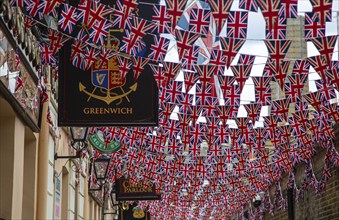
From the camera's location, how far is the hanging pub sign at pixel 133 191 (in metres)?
26.6

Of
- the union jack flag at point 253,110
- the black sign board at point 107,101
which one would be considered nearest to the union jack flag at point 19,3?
Result: the black sign board at point 107,101

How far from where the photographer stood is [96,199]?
84.7 feet

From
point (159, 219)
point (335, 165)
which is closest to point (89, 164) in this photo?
point (335, 165)

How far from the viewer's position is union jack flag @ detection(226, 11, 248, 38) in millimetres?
9445

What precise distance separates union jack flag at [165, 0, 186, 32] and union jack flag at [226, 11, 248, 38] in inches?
23.4

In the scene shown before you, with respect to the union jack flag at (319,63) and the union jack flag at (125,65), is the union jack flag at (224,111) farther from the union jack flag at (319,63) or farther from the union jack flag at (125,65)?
the union jack flag at (125,65)

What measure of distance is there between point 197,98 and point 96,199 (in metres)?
13.3

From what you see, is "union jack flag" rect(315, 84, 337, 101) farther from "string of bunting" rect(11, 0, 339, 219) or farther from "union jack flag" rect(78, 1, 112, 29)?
"union jack flag" rect(78, 1, 112, 29)

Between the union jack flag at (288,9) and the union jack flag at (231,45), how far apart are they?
0.81m

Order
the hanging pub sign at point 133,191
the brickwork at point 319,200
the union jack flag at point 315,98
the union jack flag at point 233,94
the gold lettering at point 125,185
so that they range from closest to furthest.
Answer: the union jack flag at point 233,94, the union jack flag at point 315,98, the brickwork at point 319,200, the hanging pub sign at point 133,191, the gold lettering at point 125,185

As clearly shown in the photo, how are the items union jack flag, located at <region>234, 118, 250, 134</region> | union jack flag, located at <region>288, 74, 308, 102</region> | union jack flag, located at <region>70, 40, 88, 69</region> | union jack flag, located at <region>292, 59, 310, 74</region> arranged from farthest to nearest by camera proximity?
union jack flag, located at <region>234, 118, 250, 134</region>, union jack flag, located at <region>288, 74, 308, 102</region>, union jack flag, located at <region>292, 59, 310, 74</region>, union jack flag, located at <region>70, 40, 88, 69</region>

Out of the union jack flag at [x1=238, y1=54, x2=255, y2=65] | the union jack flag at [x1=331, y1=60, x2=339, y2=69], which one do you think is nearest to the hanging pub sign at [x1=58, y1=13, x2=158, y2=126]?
the union jack flag at [x1=238, y1=54, x2=255, y2=65]

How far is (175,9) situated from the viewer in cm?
920

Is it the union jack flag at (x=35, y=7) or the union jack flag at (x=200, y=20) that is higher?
the union jack flag at (x=35, y=7)
